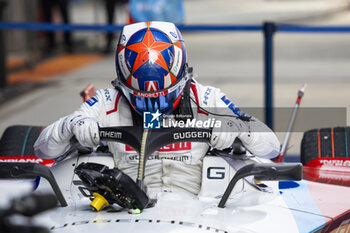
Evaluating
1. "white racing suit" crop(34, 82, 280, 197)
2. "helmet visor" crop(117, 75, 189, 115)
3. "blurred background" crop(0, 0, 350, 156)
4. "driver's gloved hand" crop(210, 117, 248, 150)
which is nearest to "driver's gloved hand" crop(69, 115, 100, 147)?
"white racing suit" crop(34, 82, 280, 197)

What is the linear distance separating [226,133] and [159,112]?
0.37m

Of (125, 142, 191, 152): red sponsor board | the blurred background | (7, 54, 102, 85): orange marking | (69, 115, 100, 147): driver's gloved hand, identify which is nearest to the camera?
(69, 115, 100, 147): driver's gloved hand

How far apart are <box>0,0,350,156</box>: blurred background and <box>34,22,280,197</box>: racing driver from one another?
1.70ft

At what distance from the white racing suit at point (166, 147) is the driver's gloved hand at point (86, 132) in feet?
0.44

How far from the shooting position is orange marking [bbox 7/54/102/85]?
11008 millimetres

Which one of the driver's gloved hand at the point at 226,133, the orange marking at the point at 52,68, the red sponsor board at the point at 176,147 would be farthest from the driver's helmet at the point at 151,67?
the orange marking at the point at 52,68

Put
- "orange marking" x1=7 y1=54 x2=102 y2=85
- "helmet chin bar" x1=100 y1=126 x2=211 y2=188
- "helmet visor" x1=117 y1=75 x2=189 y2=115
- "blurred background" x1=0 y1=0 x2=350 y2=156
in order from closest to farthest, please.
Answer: "helmet chin bar" x1=100 y1=126 x2=211 y2=188 < "helmet visor" x1=117 y1=75 x2=189 y2=115 < "blurred background" x1=0 y1=0 x2=350 y2=156 < "orange marking" x1=7 y1=54 x2=102 y2=85

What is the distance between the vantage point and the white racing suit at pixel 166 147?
3.36 meters

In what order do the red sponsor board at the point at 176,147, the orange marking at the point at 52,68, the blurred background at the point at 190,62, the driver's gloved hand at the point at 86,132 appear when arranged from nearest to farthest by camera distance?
the driver's gloved hand at the point at 86,132, the red sponsor board at the point at 176,147, the blurred background at the point at 190,62, the orange marking at the point at 52,68

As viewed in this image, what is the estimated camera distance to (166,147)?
3428 mm

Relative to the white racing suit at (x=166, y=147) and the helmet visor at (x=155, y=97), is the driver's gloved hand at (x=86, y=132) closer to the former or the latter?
the white racing suit at (x=166, y=147)

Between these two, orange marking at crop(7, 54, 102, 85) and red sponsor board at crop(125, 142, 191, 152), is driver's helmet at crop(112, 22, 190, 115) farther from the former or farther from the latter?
orange marking at crop(7, 54, 102, 85)

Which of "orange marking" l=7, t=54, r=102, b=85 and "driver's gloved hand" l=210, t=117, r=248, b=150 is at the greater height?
"driver's gloved hand" l=210, t=117, r=248, b=150

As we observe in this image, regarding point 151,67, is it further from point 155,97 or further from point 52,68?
point 52,68
